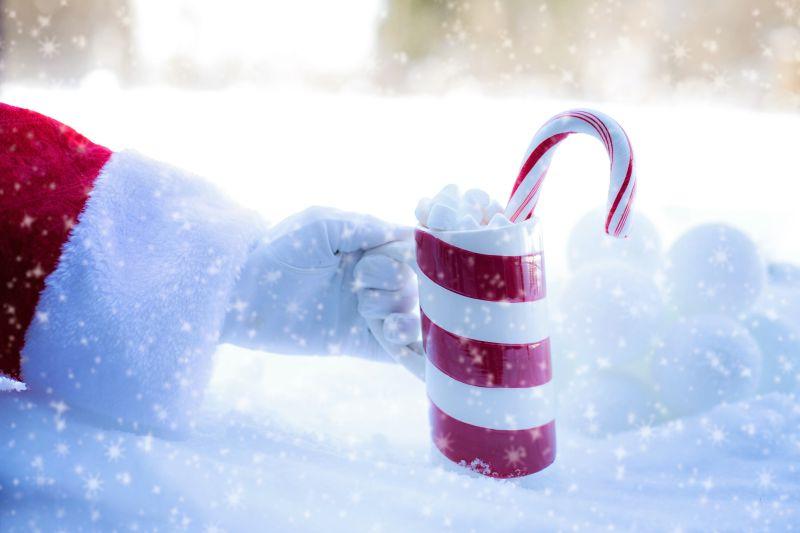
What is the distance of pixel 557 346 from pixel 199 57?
247 cm

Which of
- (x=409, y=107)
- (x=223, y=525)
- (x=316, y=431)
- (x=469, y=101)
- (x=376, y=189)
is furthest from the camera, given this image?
(x=469, y=101)

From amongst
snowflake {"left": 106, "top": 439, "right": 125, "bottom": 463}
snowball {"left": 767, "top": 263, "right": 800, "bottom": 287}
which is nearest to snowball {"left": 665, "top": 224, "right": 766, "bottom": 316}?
snowball {"left": 767, "top": 263, "right": 800, "bottom": 287}

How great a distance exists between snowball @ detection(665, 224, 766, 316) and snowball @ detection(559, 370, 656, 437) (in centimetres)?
20

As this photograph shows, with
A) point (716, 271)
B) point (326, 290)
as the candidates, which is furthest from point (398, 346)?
point (716, 271)

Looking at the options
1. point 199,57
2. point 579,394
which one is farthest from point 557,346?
point 199,57

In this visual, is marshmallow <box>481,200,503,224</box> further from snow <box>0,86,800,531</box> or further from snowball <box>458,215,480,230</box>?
snow <box>0,86,800,531</box>

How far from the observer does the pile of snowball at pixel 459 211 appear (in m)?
0.83

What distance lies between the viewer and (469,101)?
3158 millimetres

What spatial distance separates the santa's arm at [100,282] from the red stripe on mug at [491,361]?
314 millimetres

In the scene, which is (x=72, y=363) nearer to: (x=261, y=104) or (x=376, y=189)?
(x=376, y=189)

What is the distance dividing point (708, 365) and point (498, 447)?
48 cm

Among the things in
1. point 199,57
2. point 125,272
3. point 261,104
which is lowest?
point 125,272

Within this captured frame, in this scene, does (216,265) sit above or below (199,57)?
below

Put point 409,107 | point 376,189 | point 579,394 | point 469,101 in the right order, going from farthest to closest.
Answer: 1. point 469,101
2. point 409,107
3. point 376,189
4. point 579,394
